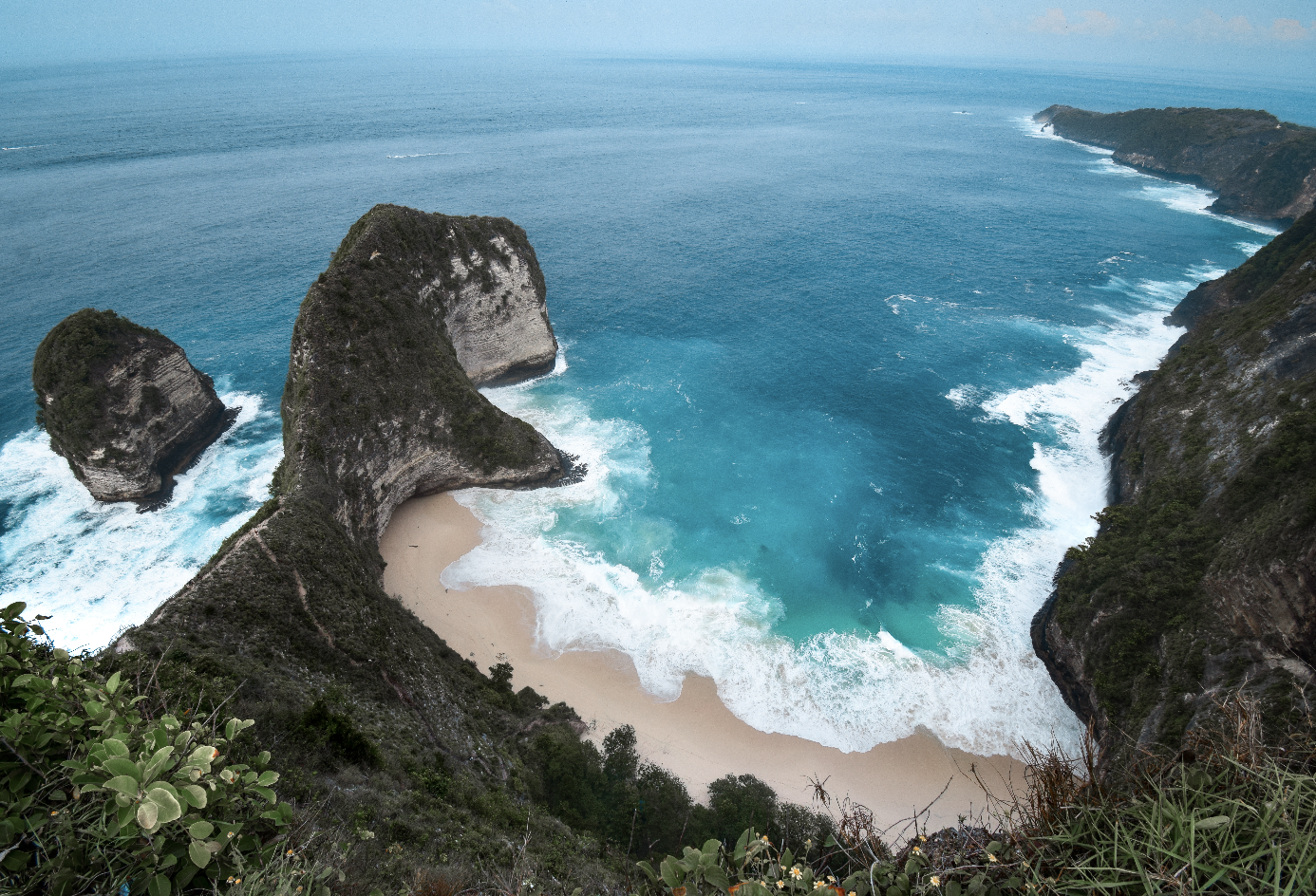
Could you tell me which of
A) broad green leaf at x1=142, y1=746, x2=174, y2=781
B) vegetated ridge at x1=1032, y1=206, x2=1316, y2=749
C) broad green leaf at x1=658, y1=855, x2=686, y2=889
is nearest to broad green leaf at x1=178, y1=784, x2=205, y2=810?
broad green leaf at x1=142, y1=746, x2=174, y2=781

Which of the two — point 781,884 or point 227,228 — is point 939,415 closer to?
point 781,884

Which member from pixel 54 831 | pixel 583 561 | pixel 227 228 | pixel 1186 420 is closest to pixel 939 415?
pixel 1186 420

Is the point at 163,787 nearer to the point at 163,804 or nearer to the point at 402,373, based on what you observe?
the point at 163,804

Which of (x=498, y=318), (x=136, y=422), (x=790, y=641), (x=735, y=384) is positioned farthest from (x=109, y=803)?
(x=735, y=384)

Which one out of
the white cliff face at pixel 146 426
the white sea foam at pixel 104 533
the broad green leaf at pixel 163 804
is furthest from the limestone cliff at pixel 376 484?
the broad green leaf at pixel 163 804

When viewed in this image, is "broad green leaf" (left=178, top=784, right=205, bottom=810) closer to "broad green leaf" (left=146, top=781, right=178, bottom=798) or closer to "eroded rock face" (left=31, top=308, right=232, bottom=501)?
"broad green leaf" (left=146, top=781, right=178, bottom=798)

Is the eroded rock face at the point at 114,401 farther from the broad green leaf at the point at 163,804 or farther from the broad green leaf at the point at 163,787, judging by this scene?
the broad green leaf at the point at 163,804
